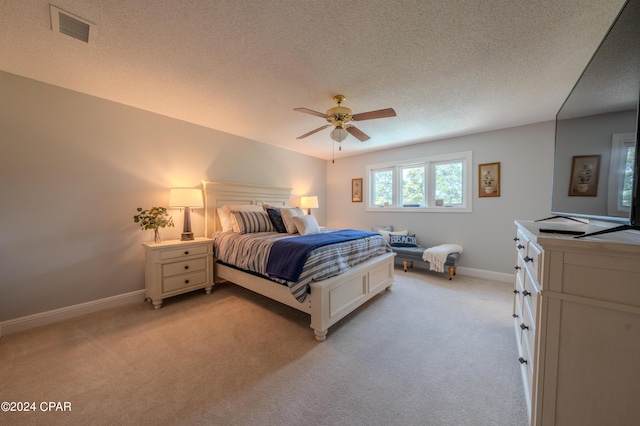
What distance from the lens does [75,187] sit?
7.92 ft

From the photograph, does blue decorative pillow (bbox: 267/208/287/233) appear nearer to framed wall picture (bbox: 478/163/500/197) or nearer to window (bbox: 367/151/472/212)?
window (bbox: 367/151/472/212)

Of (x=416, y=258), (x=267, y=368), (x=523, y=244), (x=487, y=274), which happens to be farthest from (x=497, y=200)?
(x=267, y=368)

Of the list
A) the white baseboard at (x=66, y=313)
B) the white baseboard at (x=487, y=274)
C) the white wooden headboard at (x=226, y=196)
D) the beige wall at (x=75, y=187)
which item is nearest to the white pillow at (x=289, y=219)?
the white wooden headboard at (x=226, y=196)

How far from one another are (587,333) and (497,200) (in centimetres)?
320

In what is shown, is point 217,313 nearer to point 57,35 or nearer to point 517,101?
point 57,35

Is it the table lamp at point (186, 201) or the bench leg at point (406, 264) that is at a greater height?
the table lamp at point (186, 201)

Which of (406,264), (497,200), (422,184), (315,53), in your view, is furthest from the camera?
(422,184)

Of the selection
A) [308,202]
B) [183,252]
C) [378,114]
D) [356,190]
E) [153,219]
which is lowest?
[183,252]

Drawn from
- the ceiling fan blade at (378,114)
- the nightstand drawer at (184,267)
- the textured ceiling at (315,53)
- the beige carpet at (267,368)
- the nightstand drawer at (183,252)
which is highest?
the textured ceiling at (315,53)

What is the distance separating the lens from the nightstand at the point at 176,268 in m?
2.59

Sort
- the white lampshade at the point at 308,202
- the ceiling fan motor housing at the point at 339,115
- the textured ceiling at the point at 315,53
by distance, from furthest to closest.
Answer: the white lampshade at the point at 308,202 → the ceiling fan motor housing at the point at 339,115 → the textured ceiling at the point at 315,53

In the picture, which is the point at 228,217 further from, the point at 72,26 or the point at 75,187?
the point at 72,26

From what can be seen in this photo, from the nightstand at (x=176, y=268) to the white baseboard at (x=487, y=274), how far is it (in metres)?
3.98

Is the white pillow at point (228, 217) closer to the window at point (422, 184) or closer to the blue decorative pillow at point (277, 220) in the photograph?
the blue decorative pillow at point (277, 220)
